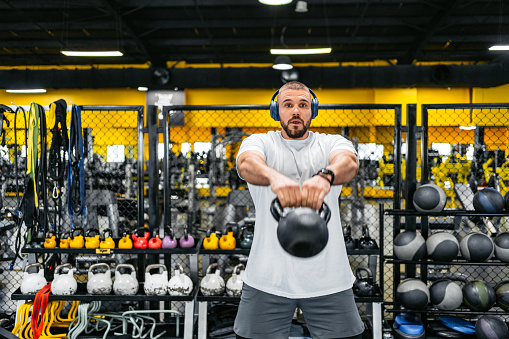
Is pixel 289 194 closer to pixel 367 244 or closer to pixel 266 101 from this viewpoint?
pixel 367 244

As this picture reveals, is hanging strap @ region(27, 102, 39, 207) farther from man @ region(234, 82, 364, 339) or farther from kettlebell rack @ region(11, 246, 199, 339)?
man @ region(234, 82, 364, 339)

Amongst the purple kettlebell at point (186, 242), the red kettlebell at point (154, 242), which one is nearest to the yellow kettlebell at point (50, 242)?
the red kettlebell at point (154, 242)

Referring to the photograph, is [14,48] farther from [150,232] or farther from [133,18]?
[150,232]

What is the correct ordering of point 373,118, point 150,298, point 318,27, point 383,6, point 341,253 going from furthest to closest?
1. point 373,118
2. point 318,27
3. point 383,6
4. point 150,298
5. point 341,253

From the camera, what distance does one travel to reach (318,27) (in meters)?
9.82

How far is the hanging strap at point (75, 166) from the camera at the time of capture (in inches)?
128

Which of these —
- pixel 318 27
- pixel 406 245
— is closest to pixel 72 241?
pixel 406 245

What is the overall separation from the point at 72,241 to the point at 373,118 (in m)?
9.25

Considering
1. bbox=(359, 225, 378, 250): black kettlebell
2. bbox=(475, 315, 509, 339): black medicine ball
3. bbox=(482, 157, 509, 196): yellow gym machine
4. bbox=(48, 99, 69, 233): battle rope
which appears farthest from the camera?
bbox=(482, 157, 509, 196): yellow gym machine

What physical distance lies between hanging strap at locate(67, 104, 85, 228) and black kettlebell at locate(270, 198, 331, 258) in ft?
8.15

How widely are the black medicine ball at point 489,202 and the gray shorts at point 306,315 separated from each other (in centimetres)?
191

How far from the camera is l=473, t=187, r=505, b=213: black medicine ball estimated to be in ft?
10.0

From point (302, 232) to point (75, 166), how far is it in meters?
2.66

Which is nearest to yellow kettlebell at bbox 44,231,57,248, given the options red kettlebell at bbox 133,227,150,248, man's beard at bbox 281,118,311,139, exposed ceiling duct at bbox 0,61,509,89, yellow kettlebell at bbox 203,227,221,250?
red kettlebell at bbox 133,227,150,248
